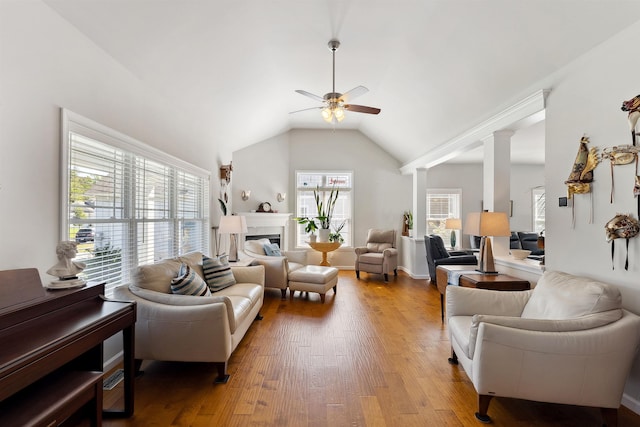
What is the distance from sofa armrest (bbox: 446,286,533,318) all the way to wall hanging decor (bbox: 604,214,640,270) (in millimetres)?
668

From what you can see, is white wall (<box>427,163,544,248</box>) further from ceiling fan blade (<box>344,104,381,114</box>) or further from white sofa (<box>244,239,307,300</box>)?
white sofa (<box>244,239,307,300</box>)

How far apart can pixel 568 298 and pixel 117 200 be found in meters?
3.55

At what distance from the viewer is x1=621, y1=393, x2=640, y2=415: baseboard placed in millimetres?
1987

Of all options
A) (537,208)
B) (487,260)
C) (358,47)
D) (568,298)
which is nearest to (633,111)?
(568,298)

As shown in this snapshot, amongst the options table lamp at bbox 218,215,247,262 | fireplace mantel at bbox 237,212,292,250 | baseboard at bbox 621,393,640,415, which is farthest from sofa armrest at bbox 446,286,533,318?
fireplace mantel at bbox 237,212,292,250

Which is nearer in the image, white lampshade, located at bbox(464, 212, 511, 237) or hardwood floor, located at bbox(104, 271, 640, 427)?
hardwood floor, located at bbox(104, 271, 640, 427)

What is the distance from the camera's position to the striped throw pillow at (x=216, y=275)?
3.38 meters

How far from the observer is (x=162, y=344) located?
2.30m

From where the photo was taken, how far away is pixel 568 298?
2029 mm

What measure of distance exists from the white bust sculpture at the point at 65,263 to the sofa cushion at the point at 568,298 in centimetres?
311

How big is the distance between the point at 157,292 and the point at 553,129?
3692 millimetres

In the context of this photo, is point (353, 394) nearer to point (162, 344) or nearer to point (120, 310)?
point (162, 344)

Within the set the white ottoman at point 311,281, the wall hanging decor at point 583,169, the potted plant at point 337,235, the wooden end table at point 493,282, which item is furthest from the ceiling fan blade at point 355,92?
the potted plant at point 337,235

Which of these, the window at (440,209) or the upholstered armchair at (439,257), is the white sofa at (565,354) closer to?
the upholstered armchair at (439,257)
